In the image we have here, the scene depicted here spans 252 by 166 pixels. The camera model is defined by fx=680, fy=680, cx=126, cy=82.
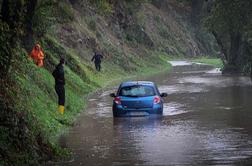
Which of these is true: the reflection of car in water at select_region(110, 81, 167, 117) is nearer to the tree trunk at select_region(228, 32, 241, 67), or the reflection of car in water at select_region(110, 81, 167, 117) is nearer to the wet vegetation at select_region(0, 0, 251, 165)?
the wet vegetation at select_region(0, 0, 251, 165)

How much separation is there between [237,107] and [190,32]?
88.2 m

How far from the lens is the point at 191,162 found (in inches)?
563

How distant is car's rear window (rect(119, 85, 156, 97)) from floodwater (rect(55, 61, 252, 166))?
35.4 inches

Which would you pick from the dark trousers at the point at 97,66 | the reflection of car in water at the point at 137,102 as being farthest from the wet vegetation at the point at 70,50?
the reflection of car in water at the point at 137,102

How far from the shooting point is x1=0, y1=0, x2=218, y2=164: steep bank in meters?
14.3

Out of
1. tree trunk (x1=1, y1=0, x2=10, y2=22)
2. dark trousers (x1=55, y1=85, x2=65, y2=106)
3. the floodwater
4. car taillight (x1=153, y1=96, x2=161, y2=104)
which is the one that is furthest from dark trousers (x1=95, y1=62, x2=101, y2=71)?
tree trunk (x1=1, y1=0, x2=10, y2=22)

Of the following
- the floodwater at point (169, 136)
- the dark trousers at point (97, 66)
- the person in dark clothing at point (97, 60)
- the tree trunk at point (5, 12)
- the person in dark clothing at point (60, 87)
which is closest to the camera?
the floodwater at point (169, 136)

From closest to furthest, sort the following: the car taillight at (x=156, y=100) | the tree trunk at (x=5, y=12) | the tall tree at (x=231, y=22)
→ the tree trunk at (x=5, y=12) → the car taillight at (x=156, y=100) → the tall tree at (x=231, y=22)

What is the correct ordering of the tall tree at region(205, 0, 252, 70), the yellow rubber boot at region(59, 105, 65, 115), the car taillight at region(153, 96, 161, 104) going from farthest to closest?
1. the tall tree at region(205, 0, 252, 70)
2. the car taillight at region(153, 96, 161, 104)
3. the yellow rubber boot at region(59, 105, 65, 115)

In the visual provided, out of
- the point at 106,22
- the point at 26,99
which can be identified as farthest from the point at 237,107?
the point at 106,22

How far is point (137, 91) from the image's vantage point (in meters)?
24.5

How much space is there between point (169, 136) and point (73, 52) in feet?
112

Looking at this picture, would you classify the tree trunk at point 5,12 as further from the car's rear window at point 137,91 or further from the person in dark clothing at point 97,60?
the person in dark clothing at point 97,60

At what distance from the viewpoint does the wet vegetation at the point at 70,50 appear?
567 inches
